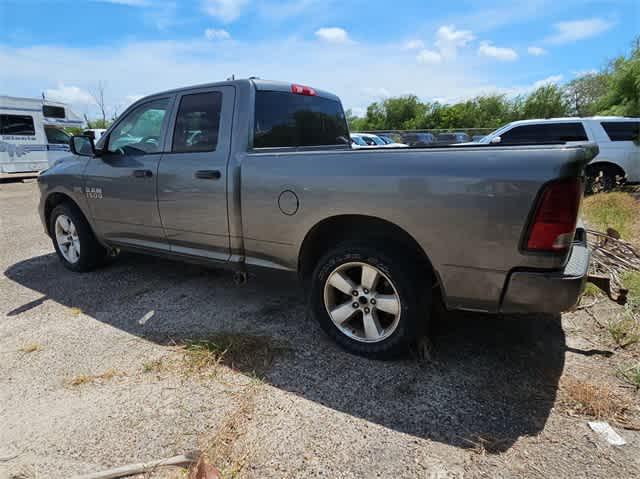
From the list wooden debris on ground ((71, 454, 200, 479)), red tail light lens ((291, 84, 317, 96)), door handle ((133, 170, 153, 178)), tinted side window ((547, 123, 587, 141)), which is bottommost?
wooden debris on ground ((71, 454, 200, 479))

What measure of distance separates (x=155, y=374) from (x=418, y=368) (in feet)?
5.80

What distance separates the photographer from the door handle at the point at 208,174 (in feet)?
10.7

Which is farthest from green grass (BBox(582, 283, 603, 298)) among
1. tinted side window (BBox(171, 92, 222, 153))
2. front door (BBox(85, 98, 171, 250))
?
front door (BBox(85, 98, 171, 250))

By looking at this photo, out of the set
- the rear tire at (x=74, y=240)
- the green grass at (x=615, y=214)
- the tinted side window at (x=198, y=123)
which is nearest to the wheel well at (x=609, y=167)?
the green grass at (x=615, y=214)

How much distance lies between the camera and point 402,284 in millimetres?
2617

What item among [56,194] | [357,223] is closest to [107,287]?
[56,194]

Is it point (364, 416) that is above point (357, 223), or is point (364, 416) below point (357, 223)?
below

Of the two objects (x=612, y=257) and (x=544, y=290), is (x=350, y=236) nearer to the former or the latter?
(x=544, y=290)

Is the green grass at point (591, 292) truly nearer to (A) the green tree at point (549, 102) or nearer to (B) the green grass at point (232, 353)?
(B) the green grass at point (232, 353)

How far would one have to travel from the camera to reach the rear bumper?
2.20 metres

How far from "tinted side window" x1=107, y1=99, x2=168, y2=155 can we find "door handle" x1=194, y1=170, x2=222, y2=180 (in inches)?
26.8

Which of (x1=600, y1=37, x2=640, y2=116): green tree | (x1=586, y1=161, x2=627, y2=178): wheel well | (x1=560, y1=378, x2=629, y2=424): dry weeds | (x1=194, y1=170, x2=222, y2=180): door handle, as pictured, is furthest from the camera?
(x1=600, y1=37, x2=640, y2=116): green tree

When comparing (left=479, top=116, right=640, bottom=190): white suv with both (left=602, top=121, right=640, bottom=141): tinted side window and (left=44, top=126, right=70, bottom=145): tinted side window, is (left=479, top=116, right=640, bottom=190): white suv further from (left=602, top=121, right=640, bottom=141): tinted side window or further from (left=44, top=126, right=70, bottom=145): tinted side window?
(left=44, top=126, right=70, bottom=145): tinted side window

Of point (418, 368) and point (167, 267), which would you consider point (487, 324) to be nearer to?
point (418, 368)
